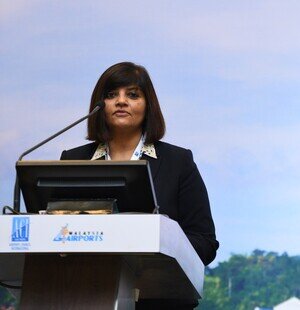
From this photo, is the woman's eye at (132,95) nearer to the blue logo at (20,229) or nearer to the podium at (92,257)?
the podium at (92,257)

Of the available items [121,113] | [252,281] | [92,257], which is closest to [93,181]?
[92,257]

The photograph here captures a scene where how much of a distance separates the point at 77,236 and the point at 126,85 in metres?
0.67

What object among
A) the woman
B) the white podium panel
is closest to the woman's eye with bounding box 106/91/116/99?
the woman

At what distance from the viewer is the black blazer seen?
2400 mm

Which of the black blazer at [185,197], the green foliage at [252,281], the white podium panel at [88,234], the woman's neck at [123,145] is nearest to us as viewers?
the white podium panel at [88,234]

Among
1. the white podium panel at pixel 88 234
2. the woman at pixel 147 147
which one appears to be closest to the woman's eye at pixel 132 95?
the woman at pixel 147 147

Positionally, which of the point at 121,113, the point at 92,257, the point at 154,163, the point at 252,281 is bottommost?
the point at 92,257

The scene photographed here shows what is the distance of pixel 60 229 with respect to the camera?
1.91 meters

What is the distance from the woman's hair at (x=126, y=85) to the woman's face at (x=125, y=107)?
0.04ft

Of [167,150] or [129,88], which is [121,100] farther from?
[167,150]

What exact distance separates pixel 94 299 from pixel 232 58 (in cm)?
286

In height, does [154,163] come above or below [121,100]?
below

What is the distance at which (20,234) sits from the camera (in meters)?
1.92

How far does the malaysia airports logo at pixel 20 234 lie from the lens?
190 centimetres
